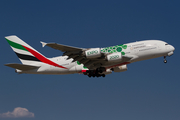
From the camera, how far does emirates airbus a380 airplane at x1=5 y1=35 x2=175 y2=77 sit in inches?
1399

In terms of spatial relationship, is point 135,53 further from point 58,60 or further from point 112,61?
point 58,60

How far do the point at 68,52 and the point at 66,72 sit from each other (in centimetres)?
544

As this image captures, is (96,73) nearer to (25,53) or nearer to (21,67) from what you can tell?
(21,67)

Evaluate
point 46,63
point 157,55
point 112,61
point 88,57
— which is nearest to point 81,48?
point 88,57

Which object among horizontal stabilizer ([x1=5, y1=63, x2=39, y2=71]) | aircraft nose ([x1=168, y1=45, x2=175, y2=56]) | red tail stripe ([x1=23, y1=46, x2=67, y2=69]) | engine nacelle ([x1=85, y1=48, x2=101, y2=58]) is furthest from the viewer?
red tail stripe ([x1=23, y1=46, x2=67, y2=69])

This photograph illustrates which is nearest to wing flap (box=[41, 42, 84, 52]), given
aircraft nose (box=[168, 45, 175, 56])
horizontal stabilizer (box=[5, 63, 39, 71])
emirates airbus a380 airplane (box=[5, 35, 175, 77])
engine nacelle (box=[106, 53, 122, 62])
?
emirates airbus a380 airplane (box=[5, 35, 175, 77])

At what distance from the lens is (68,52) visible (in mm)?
34594

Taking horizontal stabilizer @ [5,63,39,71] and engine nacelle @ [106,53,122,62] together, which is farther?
horizontal stabilizer @ [5,63,39,71]

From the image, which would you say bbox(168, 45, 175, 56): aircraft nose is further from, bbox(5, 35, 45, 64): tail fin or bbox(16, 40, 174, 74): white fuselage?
bbox(5, 35, 45, 64): tail fin

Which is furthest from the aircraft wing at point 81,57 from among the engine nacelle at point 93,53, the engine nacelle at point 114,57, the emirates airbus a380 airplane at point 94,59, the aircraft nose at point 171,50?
the aircraft nose at point 171,50

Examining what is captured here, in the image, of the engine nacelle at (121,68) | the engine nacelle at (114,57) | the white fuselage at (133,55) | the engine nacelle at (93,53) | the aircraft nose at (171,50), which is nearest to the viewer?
the engine nacelle at (93,53)

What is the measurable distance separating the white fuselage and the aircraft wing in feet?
2.91

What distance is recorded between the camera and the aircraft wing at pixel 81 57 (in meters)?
33.0

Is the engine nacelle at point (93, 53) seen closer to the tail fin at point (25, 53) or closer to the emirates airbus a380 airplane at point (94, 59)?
the emirates airbus a380 airplane at point (94, 59)
